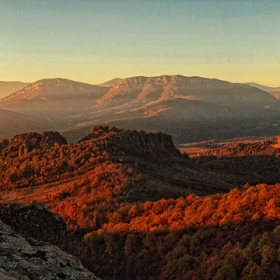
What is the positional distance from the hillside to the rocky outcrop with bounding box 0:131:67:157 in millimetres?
206

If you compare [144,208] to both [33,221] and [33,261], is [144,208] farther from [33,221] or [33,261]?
[33,261]

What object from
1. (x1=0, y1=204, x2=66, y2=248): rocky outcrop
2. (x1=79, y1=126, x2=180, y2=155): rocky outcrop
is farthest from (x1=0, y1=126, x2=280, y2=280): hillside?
(x1=0, y1=204, x2=66, y2=248): rocky outcrop

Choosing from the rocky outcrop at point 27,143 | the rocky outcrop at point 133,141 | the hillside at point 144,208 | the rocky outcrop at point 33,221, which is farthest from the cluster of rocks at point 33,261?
the rocky outcrop at point 27,143

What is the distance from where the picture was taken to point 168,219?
33.1m

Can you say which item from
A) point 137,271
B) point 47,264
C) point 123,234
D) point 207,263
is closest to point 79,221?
point 123,234

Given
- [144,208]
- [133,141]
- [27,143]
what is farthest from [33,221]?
[133,141]

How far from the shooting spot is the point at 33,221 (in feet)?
57.0

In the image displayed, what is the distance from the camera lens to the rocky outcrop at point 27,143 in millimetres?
73000

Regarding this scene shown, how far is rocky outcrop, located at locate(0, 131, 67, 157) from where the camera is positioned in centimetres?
7300

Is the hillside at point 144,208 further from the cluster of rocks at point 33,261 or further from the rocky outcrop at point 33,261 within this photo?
the rocky outcrop at point 33,261

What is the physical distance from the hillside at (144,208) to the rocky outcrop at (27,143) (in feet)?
0.68

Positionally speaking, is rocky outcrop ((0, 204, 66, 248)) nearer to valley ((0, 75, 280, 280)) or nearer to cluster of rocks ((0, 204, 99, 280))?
valley ((0, 75, 280, 280))

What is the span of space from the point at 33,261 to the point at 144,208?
27.0 m

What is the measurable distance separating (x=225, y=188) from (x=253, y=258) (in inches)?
1736
